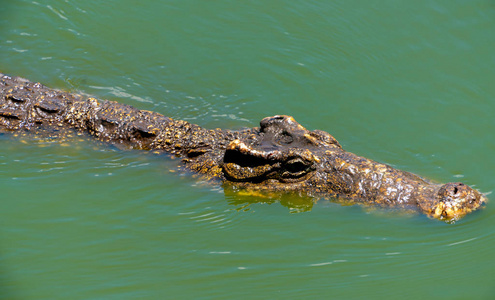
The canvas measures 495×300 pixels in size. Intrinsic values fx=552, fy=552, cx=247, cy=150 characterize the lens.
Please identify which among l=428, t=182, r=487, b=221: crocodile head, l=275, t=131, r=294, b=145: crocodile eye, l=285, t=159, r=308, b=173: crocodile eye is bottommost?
l=428, t=182, r=487, b=221: crocodile head

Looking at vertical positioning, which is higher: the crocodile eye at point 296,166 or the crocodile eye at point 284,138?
the crocodile eye at point 284,138

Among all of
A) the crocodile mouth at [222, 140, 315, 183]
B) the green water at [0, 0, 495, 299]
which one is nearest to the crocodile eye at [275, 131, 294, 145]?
the crocodile mouth at [222, 140, 315, 183]

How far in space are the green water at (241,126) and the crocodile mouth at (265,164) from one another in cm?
35

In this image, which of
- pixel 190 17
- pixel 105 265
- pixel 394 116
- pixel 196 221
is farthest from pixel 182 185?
pixel 190 17

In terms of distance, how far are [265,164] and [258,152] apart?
0.22m

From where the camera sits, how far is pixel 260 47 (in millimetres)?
11297

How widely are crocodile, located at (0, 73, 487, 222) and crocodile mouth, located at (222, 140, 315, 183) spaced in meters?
0.01

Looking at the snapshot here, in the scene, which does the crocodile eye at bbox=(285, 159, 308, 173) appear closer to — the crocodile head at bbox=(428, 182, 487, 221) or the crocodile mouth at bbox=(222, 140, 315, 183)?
the crocodile mouth at bbox=(222, 140, 315, 183)

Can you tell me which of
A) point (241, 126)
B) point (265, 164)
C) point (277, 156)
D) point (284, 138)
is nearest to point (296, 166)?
point (277, 156)

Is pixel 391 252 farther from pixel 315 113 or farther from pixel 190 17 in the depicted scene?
pixel 190 17

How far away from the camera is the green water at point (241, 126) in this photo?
6391 millimetres

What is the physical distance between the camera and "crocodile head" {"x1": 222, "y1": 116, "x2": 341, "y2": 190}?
721cm

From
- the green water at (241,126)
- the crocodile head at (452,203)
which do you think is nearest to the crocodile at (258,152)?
the crocodile head at (452,203)

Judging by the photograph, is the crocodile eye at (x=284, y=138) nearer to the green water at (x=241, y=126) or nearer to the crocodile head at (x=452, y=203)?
the green water at (x=241, y=126)
